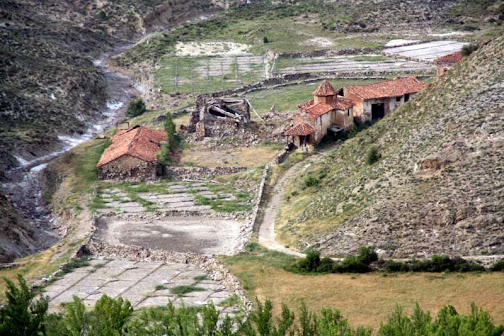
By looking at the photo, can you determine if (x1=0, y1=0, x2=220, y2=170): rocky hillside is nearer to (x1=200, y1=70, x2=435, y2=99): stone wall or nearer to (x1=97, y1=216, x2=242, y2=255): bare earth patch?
(x1=200, y1=70, x2=435, y2=99): stone wall

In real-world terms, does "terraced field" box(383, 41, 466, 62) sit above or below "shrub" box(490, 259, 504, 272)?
above

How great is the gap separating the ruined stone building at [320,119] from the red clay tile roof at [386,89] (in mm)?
1487

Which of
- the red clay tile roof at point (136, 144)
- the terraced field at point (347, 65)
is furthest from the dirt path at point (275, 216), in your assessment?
the terraced field at point (347, 65)

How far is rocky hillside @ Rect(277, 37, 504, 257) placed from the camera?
4550cm

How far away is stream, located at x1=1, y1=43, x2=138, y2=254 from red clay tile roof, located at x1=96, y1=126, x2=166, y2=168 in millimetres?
5509

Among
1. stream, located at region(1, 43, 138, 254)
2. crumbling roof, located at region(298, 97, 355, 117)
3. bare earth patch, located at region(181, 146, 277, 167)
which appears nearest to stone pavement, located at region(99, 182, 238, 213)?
bare earth patch, located at region(181, 146, 277, 167)

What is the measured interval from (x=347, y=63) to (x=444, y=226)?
56.6m

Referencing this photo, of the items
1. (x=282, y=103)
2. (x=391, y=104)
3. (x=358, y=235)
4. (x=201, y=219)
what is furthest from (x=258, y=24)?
(x=358, y=235)

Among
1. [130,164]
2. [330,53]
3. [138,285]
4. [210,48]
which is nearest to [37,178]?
[130,164]

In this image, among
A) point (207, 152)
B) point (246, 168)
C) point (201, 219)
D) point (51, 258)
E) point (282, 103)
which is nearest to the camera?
point (51, 258)

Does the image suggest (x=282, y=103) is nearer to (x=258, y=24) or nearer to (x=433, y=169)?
(x=433, y=169)

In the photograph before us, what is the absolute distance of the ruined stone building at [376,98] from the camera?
2820 inches

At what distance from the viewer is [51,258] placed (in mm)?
51125

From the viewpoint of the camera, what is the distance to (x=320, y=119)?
226 feet
